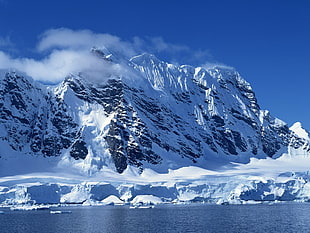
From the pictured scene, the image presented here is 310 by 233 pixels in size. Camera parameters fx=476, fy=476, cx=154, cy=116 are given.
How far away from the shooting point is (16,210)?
138 metres

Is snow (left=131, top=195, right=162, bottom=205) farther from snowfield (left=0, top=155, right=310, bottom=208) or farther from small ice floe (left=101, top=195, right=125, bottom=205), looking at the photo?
small ice floe (left=101, top=195, right=125, bottom=205)

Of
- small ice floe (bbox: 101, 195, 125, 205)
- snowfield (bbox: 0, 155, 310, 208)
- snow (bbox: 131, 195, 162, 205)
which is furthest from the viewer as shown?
small ice floe (bbox: 101, 195, 125, 205)

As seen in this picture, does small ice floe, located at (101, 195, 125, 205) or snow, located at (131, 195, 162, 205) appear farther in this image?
small ice floe, located at (101, 195, 125, 205)

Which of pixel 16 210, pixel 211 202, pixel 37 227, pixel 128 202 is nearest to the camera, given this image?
pixel 37 227

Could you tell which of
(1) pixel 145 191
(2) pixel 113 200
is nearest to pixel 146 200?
(1) pixel 145 191

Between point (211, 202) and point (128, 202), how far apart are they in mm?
30787

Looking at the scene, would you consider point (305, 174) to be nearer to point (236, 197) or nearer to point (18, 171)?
point (236, 197)

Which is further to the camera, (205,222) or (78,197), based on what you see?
(78,197)

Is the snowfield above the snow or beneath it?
above

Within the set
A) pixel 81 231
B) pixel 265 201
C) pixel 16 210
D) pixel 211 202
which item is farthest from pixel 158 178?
pixel 81 231

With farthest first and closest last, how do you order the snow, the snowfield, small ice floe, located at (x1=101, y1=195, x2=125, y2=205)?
small ice floe, located at (x1=101, y1=195, x2=125, y2=205) → the snowfield → the snow

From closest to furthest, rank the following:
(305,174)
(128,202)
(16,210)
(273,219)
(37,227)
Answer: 1. (37,227)
2. (273,219)
3. (16,210)
4. (128,202)
5. (305,174)

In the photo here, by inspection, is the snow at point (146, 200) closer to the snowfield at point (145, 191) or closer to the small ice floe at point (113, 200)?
the snowfield at point (145, 191)

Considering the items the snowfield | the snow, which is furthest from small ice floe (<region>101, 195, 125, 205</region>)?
the snow
